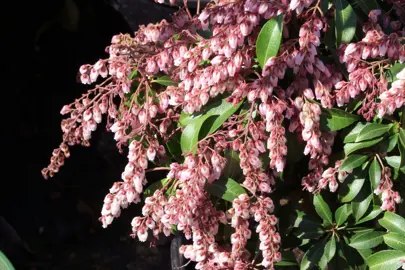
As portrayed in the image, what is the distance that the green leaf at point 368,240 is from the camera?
1.52 meters

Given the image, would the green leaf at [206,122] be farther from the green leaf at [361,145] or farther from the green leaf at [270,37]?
the green leaf at [361,145]

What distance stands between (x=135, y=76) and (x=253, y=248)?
559 millimetres

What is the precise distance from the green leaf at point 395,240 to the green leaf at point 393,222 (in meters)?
0.01

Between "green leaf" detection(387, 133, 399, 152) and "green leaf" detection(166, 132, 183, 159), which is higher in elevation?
"green leaf" detection(166, 132, 183, 159)

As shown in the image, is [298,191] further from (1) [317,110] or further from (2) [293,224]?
(1) [317,110]

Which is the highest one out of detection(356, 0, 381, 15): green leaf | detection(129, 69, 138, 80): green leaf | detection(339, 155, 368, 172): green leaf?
detection(129, 69, 138, 80): green leaf

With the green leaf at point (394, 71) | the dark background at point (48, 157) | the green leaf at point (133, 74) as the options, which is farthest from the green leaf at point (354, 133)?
the dark background at point (48, 157)

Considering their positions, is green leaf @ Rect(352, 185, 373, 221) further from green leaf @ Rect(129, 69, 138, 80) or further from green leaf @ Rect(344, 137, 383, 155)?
green leaf @ Rect(129, 69, 138, 80)

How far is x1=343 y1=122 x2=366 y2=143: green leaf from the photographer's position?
4.59ft

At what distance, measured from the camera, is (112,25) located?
318 cm

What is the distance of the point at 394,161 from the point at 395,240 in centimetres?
19

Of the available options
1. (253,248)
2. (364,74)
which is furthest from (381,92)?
(253,248)

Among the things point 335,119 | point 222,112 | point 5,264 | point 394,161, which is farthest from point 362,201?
point 5,264

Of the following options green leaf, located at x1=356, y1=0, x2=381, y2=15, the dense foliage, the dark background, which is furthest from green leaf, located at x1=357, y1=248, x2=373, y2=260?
the dark background
